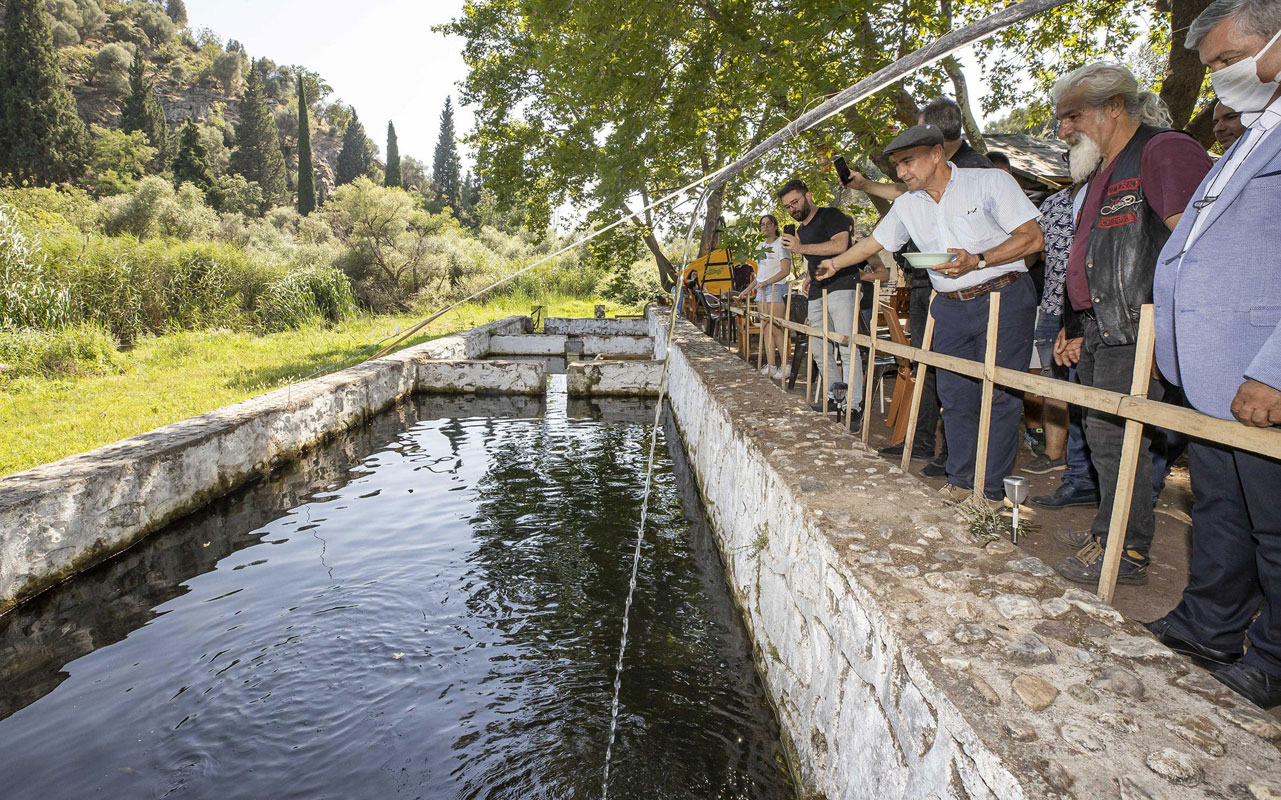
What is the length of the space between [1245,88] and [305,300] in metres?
16.2

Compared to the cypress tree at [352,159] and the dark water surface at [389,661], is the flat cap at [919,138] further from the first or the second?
the cypress tree at [352,159]

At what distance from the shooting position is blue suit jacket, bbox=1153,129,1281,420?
1.70m

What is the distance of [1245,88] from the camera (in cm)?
182

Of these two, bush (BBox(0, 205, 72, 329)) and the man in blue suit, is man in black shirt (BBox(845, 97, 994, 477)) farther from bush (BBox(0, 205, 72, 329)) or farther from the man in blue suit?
bush (BBox(0, 205, 72, 329))

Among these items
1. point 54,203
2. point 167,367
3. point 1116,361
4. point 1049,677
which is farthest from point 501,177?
point 54,203

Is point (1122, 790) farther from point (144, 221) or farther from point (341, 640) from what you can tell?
point (144, 221)

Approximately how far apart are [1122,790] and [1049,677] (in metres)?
0.34

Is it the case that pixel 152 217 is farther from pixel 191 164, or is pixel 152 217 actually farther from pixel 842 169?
pixel 842 169

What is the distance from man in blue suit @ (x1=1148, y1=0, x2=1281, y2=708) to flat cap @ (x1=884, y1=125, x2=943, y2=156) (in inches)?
42.9

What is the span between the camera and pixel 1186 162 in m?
2.35

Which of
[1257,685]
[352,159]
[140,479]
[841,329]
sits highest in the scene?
[352,159]

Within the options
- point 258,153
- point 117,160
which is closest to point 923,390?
point 117,160

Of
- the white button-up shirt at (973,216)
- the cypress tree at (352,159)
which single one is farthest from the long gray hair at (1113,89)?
the cypress tree at (352,159)

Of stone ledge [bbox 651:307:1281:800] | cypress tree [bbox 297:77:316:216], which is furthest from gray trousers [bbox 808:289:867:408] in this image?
cypress tree [bbox 297:77:316:216]
